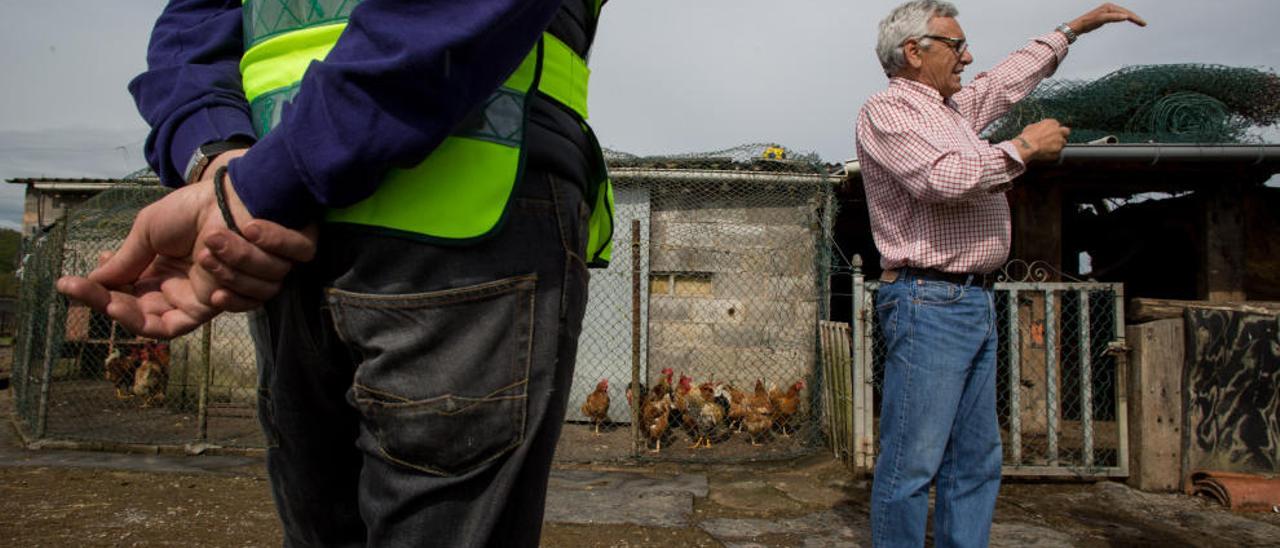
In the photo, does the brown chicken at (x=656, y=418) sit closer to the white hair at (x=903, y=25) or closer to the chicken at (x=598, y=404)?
the chicken at (x=598, y=404)

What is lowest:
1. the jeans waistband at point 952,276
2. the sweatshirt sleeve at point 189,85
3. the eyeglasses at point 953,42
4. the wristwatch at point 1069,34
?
the jeans waistband at point 952,276

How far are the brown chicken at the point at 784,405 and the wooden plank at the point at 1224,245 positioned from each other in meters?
3.64

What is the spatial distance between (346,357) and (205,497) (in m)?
4.99

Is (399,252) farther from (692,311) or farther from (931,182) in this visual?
(692,311)

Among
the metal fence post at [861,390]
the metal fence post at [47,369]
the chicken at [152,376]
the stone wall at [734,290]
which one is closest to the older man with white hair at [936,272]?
the metal fence post at [861,390]

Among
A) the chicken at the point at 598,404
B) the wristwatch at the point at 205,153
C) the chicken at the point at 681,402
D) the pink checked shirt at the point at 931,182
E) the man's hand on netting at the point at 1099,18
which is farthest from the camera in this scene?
the chicken at the point at 598,404

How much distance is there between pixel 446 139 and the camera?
872 mm

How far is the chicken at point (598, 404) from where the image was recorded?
772 centimetres

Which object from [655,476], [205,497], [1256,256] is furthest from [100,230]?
[1256,256]

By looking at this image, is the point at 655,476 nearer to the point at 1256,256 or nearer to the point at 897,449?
the point at 897,449

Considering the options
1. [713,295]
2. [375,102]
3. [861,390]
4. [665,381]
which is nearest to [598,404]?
[665,381]

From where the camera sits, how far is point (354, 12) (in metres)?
0.84

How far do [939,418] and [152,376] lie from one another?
9.22 m

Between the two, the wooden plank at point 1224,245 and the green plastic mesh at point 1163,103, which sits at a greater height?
the green plastic mesh at point 1163,103
